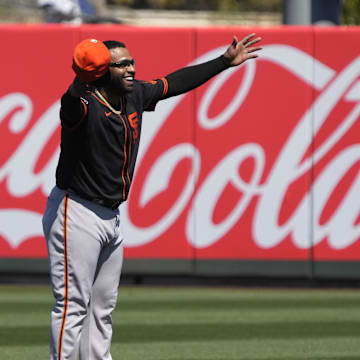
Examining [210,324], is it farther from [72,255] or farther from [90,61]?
[90,61]

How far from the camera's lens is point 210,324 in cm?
918

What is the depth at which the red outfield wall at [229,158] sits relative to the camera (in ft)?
38.7

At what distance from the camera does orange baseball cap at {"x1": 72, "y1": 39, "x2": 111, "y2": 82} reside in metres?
5.19

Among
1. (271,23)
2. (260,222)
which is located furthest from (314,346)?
(271,23)

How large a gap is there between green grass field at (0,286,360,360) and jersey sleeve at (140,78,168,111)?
2320mm

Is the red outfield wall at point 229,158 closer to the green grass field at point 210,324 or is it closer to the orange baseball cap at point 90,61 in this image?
the green grass field at point 210,324

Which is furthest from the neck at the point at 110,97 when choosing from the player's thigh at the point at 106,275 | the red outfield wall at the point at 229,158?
the red outfield wall at the point at 229,158

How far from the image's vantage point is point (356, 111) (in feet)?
39.1

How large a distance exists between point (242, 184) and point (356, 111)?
1559 millimetres

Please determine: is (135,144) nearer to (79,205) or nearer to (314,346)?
(79,205)

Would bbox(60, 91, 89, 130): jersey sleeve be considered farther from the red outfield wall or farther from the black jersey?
the red outfield wall

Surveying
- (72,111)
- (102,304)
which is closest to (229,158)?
(102,304)

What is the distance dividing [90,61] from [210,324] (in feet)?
14.7

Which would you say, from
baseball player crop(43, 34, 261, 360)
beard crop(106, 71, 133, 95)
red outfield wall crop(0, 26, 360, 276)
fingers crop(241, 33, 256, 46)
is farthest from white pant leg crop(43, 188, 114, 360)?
red outfield wall crop(0, 26, 360, 276)
